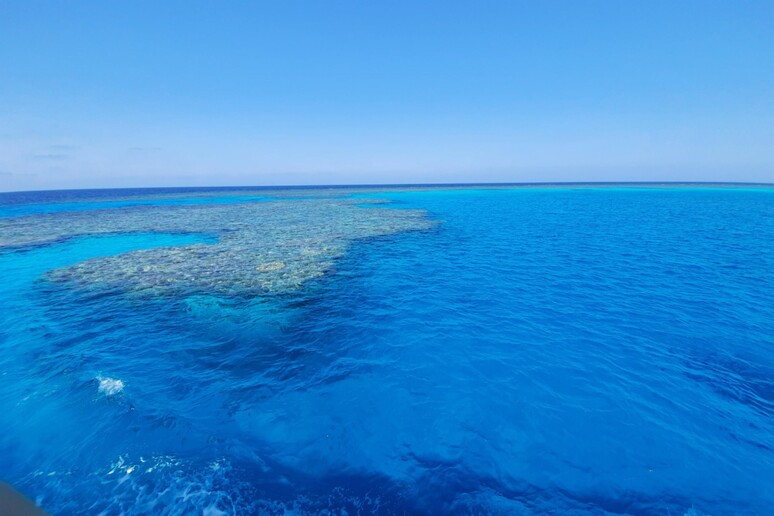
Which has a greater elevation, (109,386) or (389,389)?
(109,386)

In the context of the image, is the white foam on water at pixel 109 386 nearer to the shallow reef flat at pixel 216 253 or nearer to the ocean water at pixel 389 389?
the ocean water at pixel 389 389

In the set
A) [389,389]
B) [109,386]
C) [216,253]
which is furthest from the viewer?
[216,253]

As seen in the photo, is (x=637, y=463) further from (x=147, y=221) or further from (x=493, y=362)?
(x=147, y=221)

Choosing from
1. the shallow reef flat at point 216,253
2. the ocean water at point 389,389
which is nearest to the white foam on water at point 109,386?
the ocean water at point 389,389

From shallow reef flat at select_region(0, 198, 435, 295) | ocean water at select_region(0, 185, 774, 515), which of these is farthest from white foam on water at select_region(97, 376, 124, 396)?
shallow reef flat at select_region(0, 198, 435, 295)

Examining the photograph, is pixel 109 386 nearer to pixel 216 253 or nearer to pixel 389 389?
pixel 389 389

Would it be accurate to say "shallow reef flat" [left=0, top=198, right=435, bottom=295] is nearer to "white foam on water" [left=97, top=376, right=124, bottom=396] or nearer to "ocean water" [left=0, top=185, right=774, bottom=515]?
"ocean water" [left=0, top=185, right=774, bottom=515]

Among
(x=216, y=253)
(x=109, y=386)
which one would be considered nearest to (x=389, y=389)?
(x=109, y=386)
